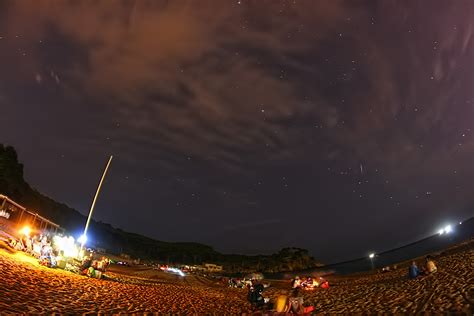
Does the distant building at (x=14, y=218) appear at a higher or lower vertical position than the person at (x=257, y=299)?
higher

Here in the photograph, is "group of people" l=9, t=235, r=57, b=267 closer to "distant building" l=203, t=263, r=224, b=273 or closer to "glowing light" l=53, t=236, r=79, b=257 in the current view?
"glowing light" l=53, t=236, r=79, b=257

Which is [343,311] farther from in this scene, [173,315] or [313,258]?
[313,258]

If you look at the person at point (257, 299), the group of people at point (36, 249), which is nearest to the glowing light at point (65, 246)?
the group of people at point (36, 249)

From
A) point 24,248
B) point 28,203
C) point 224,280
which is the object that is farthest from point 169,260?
point 24,248

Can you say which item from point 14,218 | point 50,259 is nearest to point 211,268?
point 14,218

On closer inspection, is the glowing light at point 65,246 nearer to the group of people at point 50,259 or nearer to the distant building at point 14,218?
the group of people at point 50,259

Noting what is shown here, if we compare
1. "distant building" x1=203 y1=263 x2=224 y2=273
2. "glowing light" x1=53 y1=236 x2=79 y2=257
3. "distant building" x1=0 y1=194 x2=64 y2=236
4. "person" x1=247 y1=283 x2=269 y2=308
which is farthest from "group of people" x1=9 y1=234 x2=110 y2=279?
"distant building" x1=203 y1=263 x2=224 y2=273

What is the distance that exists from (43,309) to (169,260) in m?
151

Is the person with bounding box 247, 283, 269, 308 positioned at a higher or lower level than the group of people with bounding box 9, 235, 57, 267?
lower

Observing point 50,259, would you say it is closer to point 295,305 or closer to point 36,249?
point 36,249

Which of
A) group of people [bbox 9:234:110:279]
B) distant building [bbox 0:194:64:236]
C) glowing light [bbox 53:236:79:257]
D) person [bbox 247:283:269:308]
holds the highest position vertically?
distant building [bbox 0:194:64:236]

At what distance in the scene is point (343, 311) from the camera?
14.3 metres

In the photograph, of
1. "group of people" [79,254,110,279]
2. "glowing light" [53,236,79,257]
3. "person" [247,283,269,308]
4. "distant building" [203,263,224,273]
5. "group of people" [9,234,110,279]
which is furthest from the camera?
"distant building" [203,263,224,273]

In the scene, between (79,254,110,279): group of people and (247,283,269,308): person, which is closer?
(247,283,269,308): person
